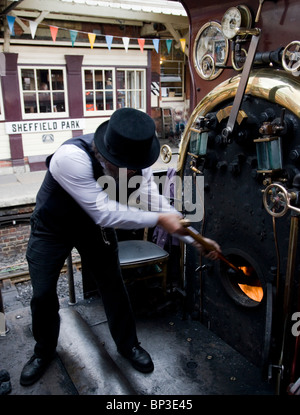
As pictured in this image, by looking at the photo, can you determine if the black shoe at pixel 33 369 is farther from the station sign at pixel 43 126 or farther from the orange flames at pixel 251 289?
the station sign at pixel 43 126

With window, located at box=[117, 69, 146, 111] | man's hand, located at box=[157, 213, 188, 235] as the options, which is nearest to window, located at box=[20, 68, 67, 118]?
window, located at box=[117, 69, 146, 111]

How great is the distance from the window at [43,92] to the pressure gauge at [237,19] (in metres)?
8.50

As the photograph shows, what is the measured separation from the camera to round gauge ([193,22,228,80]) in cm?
252

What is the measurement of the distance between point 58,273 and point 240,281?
51.7 inches

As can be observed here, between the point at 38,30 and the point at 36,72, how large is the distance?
1.01m

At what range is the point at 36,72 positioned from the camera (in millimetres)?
9758

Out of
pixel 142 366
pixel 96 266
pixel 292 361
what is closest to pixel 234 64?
pixel 96 266

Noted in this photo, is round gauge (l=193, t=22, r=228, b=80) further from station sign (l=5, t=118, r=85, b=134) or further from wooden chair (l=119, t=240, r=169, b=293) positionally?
station sign (l=5, t=118, r=85, b=134)

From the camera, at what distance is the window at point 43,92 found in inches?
384

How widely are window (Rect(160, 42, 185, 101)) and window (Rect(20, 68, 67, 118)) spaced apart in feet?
16.3

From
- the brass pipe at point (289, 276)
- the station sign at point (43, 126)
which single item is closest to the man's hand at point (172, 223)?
the brass pipe at point (289, 276)

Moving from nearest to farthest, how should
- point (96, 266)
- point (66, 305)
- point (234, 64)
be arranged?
point (234, 64), point (96, 266), point (66, 305)

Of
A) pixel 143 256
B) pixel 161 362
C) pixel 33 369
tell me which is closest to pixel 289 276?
pixel 161 362
